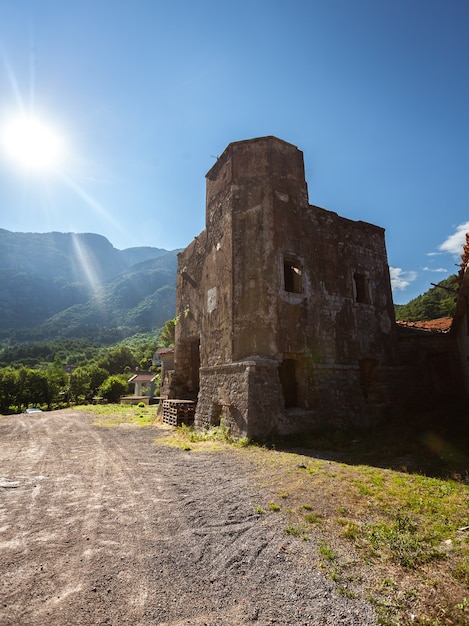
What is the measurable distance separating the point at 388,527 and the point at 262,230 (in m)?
10.3

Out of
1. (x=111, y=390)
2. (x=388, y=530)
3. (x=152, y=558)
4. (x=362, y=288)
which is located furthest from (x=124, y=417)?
(x=111, y=390)

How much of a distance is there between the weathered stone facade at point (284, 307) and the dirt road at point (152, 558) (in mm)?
5257

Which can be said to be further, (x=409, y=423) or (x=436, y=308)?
(x=436, y=308)

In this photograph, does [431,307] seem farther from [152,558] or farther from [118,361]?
[118,361]

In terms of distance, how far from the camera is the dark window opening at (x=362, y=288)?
49.8ft

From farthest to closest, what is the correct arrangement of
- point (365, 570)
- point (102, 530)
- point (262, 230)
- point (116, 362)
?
point (116, 362)
point (262, 230)
point (102, 530)
point (365, 570)

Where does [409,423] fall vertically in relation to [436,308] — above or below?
below

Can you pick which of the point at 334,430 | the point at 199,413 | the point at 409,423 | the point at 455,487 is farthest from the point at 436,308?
the point at 455,487

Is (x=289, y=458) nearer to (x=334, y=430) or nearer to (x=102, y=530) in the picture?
(x=334, y=430)

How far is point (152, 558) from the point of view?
354cm

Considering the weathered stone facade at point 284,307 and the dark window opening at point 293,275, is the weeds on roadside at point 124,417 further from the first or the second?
the dark window opening at point 293,275

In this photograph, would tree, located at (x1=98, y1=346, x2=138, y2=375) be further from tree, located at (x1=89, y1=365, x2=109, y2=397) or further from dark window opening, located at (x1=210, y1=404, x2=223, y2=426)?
dark window opening, located at (x1=210, y1=404, x2=223, y2=426)

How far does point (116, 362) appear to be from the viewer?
3110 inches

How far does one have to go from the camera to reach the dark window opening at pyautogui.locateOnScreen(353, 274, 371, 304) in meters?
15.2
